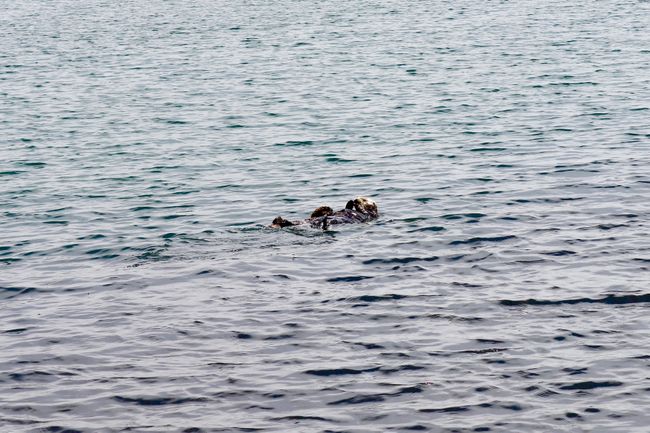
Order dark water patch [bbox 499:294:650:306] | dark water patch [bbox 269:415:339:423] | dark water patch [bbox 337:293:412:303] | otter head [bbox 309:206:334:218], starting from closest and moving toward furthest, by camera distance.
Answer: dark water patch [bbox 269:415:339:423], dark water patch [bbox 499:294:650:306], dark water patch [bbox 337:293:412:303], otter head [bbox 309:206:334:218]

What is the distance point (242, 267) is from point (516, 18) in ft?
205

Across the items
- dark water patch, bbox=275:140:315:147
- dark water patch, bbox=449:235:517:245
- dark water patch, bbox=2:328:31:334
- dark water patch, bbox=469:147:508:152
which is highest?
dark water patch, bbox=275:140:315:147

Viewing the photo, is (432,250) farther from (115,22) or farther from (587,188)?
(115,22)

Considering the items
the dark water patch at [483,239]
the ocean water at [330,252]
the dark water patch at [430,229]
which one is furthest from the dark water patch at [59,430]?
the dark water patch at [430,229]

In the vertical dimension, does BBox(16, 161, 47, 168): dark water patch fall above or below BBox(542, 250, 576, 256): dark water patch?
above

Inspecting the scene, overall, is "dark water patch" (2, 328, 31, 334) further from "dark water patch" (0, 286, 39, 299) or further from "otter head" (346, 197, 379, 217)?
"otter head" (346, 197, 379, 217)

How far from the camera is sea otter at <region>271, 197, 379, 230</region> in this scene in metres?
27.3

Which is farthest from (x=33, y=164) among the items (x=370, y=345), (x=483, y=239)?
(x=370, y=345)

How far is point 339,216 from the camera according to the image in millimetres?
27500

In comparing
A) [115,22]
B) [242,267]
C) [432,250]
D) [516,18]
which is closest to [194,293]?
[242,267]

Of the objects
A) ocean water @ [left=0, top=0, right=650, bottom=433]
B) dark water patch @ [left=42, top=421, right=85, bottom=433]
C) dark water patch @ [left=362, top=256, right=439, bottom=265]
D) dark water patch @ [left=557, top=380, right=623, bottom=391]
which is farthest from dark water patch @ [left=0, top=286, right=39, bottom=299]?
dark water patch @ [left=557, top=380, right=623, bottom=391]

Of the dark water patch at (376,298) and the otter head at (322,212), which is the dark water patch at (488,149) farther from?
the dark water patch at (376,298)

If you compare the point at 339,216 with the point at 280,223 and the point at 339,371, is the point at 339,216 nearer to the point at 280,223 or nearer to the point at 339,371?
A: the point at 280,223

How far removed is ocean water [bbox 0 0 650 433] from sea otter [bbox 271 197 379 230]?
1.72ft
